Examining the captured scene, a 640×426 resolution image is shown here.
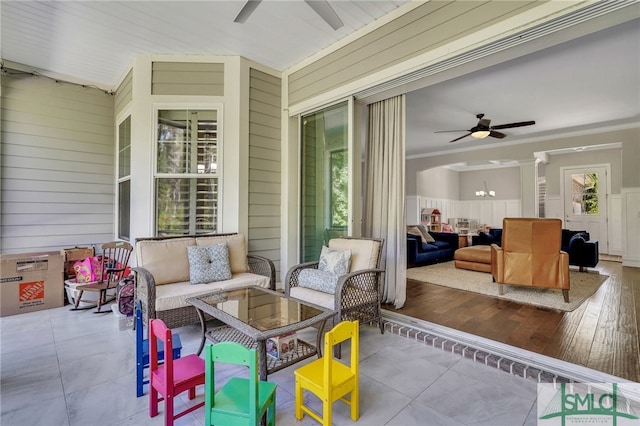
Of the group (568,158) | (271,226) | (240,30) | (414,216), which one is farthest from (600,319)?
(568,158)

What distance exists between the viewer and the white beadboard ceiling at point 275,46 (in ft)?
10.3

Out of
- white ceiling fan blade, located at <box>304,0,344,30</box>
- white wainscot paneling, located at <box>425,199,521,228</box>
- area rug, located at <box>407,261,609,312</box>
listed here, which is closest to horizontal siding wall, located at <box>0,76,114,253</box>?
white ceiling fan blade, located at <box>304,0,344,30</box>

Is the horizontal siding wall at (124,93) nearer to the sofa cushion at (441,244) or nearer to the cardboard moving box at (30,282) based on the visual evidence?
the cardboard moving box at (30,282)

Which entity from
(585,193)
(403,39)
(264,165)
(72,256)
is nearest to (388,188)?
(403,39)

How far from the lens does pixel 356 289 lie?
289 centimetres

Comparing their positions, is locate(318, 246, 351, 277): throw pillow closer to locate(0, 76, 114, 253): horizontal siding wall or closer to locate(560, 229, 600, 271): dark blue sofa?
locate(0, 76, 114, 253): horizontal siding wall

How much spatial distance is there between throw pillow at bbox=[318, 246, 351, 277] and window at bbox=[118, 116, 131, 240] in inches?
120

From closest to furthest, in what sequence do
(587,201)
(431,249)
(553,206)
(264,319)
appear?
(264,319)
(431,249)
(587,201)
(553,206)

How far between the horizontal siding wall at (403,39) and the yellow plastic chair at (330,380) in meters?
2.62

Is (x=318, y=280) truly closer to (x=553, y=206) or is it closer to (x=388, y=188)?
(x=388, y=188)

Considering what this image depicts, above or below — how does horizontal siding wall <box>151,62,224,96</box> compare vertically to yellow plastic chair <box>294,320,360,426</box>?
above

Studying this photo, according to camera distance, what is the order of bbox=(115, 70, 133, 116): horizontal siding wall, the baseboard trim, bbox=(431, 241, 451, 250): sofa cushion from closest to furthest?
the baseboard trim, bbox=(115, 70, 133, 116): horizontal siding wall, bbox=(431, 241, 451, 250): sofa cushion

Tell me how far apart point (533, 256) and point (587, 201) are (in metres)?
6.37

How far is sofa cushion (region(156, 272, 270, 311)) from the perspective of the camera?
9.02ft
